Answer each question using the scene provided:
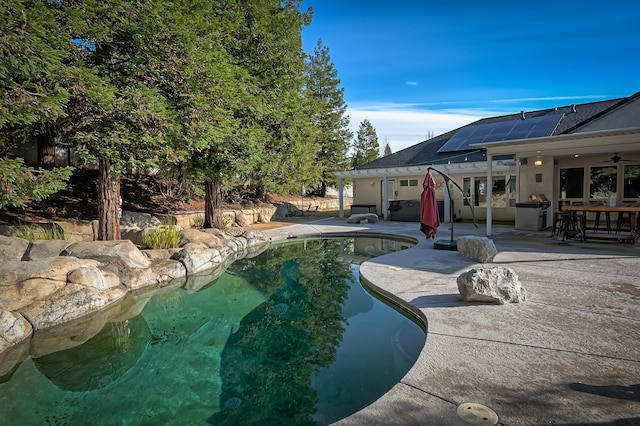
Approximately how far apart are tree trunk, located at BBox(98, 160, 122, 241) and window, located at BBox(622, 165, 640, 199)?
50.0 ft

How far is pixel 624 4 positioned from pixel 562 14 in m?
1.62

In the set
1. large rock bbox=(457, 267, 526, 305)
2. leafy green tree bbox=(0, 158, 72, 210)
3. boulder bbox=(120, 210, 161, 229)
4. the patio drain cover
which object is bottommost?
the patio drain cover

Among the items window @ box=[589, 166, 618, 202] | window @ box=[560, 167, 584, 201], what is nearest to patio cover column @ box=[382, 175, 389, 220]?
window @ box=[560, 167, 584, 201]

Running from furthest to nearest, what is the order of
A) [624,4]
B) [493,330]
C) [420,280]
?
[624,4]
[420,280]
[493,330]

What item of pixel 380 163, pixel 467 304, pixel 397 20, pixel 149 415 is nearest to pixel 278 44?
pixel 397 20

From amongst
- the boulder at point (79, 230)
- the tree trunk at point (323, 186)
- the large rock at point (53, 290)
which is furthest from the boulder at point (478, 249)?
the tree trunk at point (323, 186)

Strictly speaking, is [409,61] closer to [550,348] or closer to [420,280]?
[420,280]

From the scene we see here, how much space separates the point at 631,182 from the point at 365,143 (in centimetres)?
2752

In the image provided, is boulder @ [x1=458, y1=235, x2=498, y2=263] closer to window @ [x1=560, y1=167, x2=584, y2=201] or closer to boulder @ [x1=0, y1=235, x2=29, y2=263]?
window @ [x1=560, y1=167, x2=584, y2=201]

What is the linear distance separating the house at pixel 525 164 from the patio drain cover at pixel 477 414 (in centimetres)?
675

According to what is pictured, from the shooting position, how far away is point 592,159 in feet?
37.6

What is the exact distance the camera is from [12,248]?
6.14m

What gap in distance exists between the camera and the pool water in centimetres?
317

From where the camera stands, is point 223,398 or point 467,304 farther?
point 467,304
